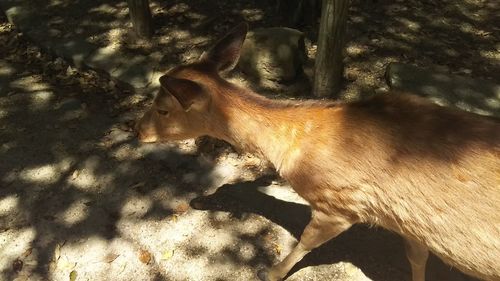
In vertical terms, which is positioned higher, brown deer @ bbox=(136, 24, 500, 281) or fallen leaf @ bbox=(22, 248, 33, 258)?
brown deer @ bbox=(136, 24, 500, 281)

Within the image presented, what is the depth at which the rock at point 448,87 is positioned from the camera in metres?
4.67

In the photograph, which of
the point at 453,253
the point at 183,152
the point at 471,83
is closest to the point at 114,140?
the point at 183,152

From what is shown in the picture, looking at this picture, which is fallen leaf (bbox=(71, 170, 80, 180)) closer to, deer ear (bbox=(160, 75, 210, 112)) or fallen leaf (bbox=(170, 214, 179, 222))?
fallen leaf (bbox=(170, 214, 179, 222))

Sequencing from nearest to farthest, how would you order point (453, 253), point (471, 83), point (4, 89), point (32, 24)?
point (453, 253), point (471, 83), point (4, 89), point (32, 24)

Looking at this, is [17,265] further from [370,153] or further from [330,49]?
[330,49]

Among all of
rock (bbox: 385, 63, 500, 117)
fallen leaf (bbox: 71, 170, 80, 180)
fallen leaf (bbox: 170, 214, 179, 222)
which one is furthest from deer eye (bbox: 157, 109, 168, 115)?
rock (bbox: 385, 63, 500, 117)

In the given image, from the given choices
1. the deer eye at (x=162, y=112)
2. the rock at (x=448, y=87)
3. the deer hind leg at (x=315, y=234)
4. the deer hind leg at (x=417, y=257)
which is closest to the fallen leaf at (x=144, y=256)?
the deer hind leg at (x=315, y=234)

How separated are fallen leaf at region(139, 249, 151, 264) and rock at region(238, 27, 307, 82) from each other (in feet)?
7.50

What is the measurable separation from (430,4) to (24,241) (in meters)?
5.45

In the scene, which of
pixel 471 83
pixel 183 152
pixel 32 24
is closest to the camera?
pixel 183 152

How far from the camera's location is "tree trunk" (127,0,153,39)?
5.57 metres

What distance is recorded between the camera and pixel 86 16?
6352mm

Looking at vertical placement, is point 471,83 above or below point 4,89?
above

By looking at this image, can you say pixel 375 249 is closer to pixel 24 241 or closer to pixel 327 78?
pixel 327 78
